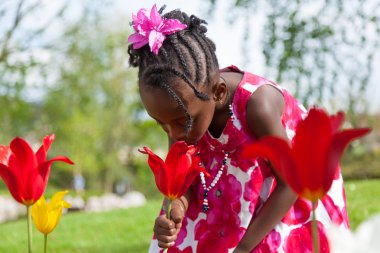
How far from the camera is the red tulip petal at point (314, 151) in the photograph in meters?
0.81

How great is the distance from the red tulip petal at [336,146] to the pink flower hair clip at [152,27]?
1123 mm

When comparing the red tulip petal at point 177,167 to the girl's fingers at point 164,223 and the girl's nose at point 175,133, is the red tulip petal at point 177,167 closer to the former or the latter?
the girl's fingers at point 164,223

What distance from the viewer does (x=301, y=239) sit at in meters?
2.21

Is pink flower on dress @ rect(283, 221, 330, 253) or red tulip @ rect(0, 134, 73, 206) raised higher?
red tulip @ rect(0, 134, 73, 206)

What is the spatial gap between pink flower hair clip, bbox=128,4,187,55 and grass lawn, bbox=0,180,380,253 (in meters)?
3.50

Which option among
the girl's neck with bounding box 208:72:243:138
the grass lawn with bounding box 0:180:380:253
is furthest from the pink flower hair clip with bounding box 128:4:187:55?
the grass lawn with bounding box 0:180:380:253

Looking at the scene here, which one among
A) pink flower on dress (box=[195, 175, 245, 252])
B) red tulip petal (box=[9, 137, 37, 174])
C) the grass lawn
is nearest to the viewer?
red tulip petal (box=[9, 137, 37, 174])

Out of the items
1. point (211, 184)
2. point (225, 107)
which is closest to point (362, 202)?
point (211, 184)

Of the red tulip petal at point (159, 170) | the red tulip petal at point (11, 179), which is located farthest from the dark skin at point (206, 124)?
the red tulip petal at point (11, 179)

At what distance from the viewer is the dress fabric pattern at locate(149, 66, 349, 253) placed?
7.18 ft

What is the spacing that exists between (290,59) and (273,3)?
1.62 feet

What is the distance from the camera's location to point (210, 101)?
1.99 m

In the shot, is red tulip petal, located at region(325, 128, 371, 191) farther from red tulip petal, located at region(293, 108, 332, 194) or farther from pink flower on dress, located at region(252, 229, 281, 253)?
pink flower on dress, located at region(252, 229, 281, 253)

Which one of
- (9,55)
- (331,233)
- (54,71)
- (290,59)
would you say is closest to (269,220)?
(331,233)
